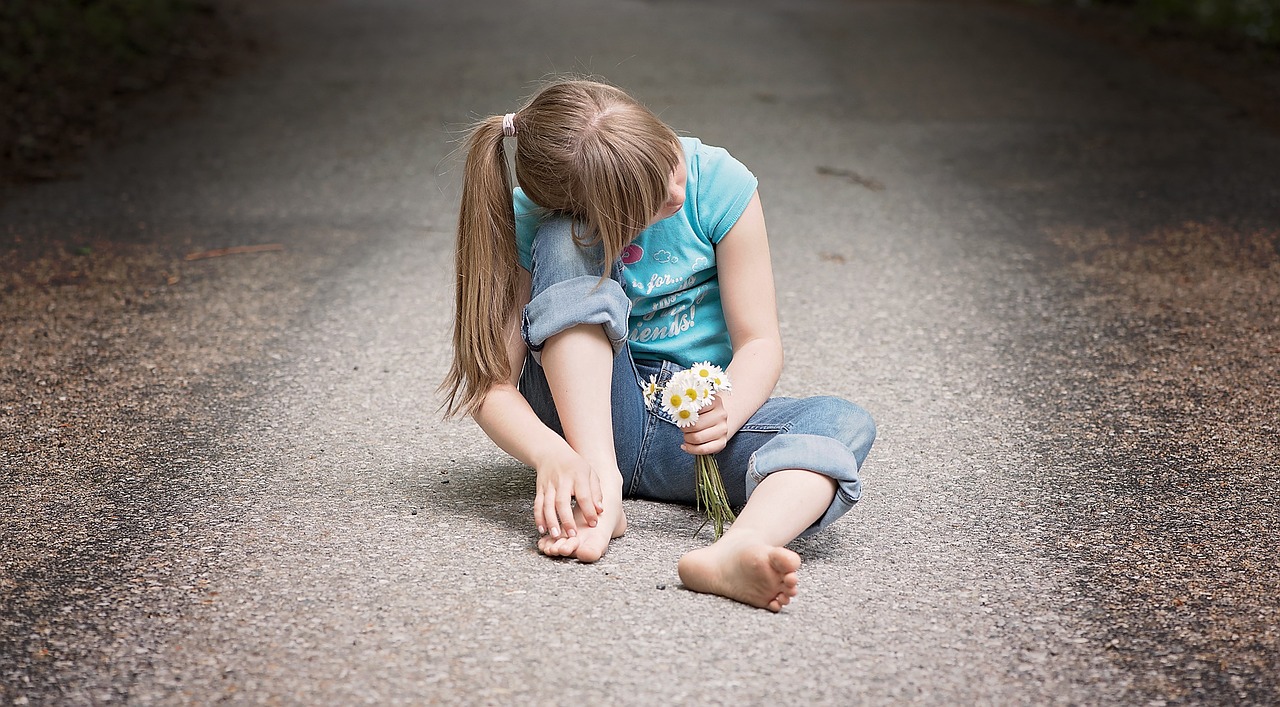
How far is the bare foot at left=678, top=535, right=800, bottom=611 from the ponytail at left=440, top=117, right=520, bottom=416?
47 centimetres

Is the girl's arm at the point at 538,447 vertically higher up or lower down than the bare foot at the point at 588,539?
higher up

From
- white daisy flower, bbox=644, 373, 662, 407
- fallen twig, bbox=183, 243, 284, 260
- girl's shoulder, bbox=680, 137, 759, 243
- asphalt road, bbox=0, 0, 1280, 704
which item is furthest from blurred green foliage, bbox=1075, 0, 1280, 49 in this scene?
white daisy flower, bbox=644, 373, 662, 407

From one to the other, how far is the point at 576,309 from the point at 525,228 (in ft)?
0.72

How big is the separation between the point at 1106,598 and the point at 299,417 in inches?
62.1

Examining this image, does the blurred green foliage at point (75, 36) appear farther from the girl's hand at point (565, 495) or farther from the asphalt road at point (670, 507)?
the girl's hand at point (565, 495)

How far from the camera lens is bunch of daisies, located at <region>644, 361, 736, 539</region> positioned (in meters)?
1.78

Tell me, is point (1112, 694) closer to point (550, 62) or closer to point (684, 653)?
point (684, 653)

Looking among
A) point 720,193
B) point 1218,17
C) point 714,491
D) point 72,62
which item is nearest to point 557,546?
point 714,491

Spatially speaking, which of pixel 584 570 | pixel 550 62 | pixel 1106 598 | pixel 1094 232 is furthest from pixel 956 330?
pixel 550 62

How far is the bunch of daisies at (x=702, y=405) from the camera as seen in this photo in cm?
178

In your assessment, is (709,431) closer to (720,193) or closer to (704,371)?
(704,371)

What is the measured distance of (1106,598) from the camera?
5.64ft

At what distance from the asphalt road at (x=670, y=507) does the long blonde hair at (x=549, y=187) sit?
326 millimetres

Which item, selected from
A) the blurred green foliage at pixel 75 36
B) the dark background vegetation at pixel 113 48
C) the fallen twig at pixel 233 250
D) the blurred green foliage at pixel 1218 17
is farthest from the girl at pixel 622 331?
the blurred green foliage at pixel 1218 17
